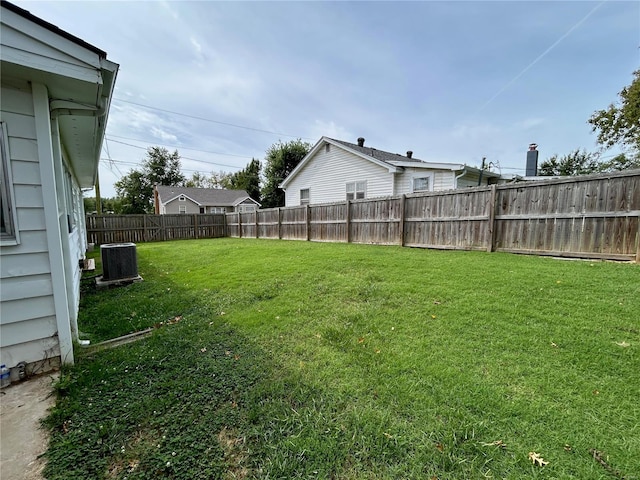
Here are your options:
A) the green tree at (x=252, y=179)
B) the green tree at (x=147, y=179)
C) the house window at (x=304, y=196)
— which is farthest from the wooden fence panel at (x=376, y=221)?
the green tree at (x=147, y=179)

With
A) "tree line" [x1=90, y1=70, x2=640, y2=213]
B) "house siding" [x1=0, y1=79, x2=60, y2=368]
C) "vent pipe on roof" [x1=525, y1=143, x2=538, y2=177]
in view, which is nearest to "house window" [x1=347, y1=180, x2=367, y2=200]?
"vent pipe on roof" [x1=525, y1=143, x2=538, y2=177]

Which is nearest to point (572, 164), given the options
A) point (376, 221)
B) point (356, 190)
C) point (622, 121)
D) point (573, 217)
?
point (622, 121)

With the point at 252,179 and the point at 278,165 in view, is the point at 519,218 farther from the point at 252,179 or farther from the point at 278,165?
the point at 252,179

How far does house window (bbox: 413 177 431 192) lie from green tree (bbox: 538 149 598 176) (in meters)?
26.4

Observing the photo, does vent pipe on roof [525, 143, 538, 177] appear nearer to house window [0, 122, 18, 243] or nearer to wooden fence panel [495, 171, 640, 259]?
wooden fence panel [495, 171, 640, 259]

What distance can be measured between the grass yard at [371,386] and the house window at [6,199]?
133 centimetres

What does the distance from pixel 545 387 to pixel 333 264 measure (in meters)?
4.19

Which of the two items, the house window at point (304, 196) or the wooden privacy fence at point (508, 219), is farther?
the house window at point (304, 196)

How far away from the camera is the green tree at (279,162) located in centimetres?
2771

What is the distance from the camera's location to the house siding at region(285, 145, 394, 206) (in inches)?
485

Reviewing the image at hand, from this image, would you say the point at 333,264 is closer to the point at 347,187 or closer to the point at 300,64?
the point at 347,187

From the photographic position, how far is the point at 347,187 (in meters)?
13.6

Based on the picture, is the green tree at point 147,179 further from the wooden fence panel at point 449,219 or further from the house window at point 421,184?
the wooden fence panel at point 449,219

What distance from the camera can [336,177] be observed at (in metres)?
14.0
